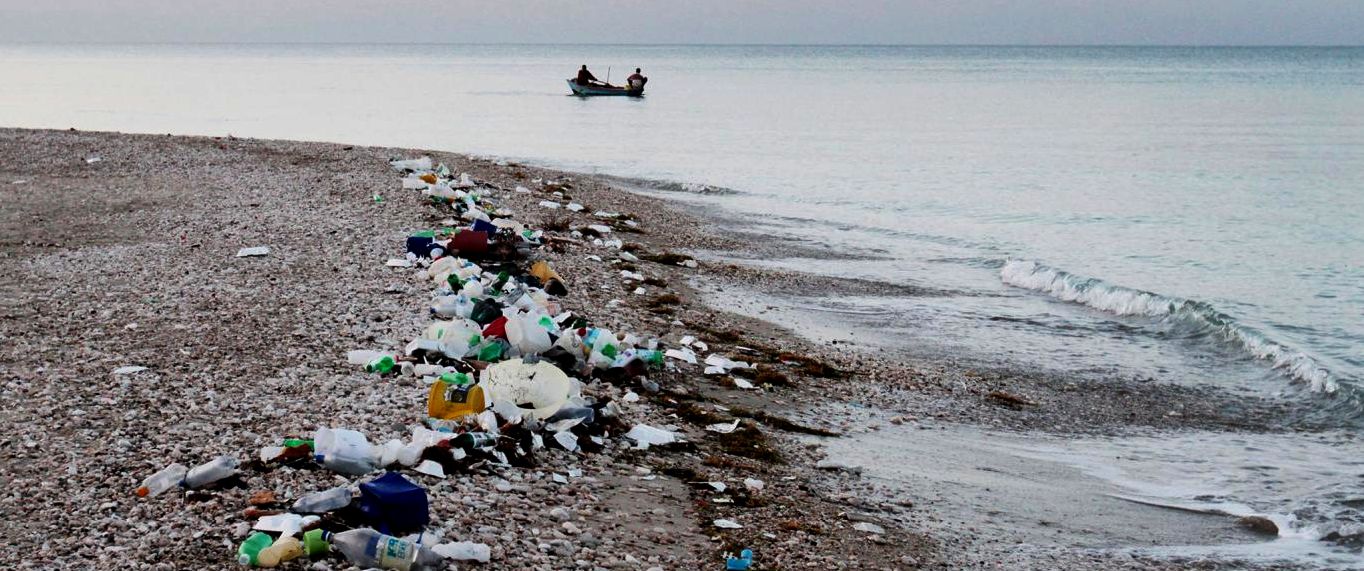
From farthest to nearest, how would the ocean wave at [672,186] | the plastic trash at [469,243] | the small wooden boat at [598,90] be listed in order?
the small wooden boat at [598,90] < the ocean wave at [672,186] < the plastic trash at [469,243]

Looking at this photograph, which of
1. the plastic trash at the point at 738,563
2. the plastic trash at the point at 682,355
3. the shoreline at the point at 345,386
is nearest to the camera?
the plastic trash at the point at 738,563

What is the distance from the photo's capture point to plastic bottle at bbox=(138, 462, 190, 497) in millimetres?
4410

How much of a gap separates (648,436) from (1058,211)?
13968 mm

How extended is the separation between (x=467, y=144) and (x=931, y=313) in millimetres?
19434

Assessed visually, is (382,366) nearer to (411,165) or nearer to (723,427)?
(723,427)

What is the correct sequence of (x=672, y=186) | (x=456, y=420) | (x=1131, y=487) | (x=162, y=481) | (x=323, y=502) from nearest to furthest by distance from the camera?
(x=323, y=502), (x=162, y=481), (x=456, y=420), (x=1131, y=487), (x=672, y=186)

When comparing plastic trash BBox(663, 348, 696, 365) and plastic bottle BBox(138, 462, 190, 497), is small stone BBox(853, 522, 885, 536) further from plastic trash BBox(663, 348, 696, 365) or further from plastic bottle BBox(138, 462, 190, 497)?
plastic bottle BBox(138, 462, 190, 497)

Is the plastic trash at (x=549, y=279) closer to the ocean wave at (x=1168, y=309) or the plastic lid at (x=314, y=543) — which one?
the plastic lid at (x=314, y=543)

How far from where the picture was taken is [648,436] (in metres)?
5.86

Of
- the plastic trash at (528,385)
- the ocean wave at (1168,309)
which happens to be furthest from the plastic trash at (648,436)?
the ocean wave at (1168,309)

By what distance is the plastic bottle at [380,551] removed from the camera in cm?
397

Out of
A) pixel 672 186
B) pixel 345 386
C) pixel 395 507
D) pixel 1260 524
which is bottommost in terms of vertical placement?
pixel 672 186

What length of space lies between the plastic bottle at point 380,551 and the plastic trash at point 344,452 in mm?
717

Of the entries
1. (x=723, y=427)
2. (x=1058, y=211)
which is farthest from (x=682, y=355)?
(x=1058, y=211)
